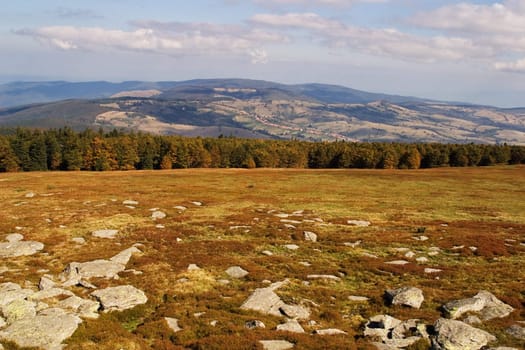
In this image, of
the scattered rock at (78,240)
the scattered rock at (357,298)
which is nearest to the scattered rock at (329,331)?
the scattered rock at (357,298)

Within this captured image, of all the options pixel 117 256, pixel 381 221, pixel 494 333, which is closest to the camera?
pixel 494 333

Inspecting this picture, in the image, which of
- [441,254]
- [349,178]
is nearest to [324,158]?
[349,178]

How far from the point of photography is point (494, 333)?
16.3m

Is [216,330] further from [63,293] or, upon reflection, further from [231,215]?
[231,215]

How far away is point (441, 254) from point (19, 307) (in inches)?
1052

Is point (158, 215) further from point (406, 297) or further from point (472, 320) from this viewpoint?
point (472, 320)

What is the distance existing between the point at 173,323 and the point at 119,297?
3.75 m

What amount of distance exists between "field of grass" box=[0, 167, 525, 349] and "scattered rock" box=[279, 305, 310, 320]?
0.45 metres

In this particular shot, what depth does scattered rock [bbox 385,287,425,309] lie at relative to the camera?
19.4 metres

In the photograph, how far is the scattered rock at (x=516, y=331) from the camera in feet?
52.0

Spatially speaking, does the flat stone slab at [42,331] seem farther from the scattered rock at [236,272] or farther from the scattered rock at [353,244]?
the scattered rock at [353,244]

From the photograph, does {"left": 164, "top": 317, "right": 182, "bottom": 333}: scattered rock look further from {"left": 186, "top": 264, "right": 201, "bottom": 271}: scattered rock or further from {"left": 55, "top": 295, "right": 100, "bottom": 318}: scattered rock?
{"left": 186, "top": 264, "right": 201, "bottom": 271}: scattered rock

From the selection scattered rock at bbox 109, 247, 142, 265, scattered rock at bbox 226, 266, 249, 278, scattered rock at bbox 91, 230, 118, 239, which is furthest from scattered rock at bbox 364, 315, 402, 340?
scattered rock at bbox 91, 230, 118, 239

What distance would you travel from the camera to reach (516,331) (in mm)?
16219
